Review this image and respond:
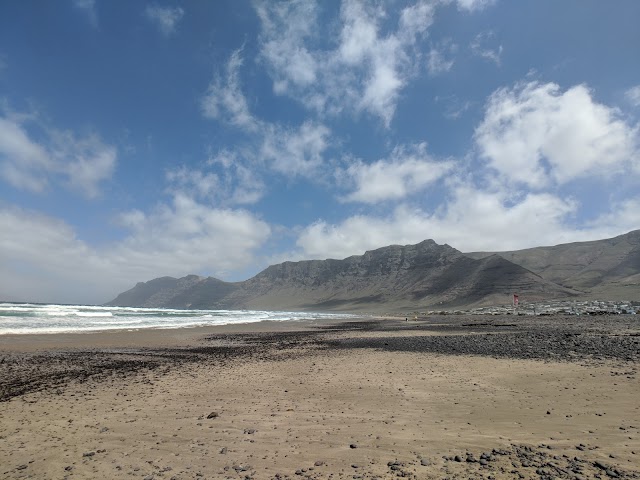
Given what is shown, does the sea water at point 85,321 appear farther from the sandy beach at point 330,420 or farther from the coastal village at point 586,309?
the coastal village at point 586,309

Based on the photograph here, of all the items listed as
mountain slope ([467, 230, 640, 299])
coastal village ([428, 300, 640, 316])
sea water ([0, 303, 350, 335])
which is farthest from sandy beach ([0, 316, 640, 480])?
mountain slope ([467, 230, 640, 299])

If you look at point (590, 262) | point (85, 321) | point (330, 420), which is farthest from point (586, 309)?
point (590, 262)

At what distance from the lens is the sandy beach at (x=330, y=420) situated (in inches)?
231

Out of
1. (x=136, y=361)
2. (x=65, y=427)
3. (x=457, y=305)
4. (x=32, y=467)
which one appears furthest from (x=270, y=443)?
(x=457, y=305)

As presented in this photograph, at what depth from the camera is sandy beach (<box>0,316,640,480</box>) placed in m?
5.87

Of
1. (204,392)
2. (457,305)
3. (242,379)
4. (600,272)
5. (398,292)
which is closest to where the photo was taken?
(204,392)

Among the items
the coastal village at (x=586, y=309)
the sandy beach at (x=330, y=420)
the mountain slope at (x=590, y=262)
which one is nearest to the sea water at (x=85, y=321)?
the sandy beach at (x=330, y=420)

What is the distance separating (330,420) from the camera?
27.1ft

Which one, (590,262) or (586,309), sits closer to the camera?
(586,309)

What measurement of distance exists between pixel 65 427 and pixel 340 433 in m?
6.26

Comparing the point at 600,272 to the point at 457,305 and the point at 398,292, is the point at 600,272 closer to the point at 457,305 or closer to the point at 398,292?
the point at 457,305

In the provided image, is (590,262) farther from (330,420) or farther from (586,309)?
(330,420)

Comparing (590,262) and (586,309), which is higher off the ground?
(590,262)

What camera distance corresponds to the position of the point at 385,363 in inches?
630
